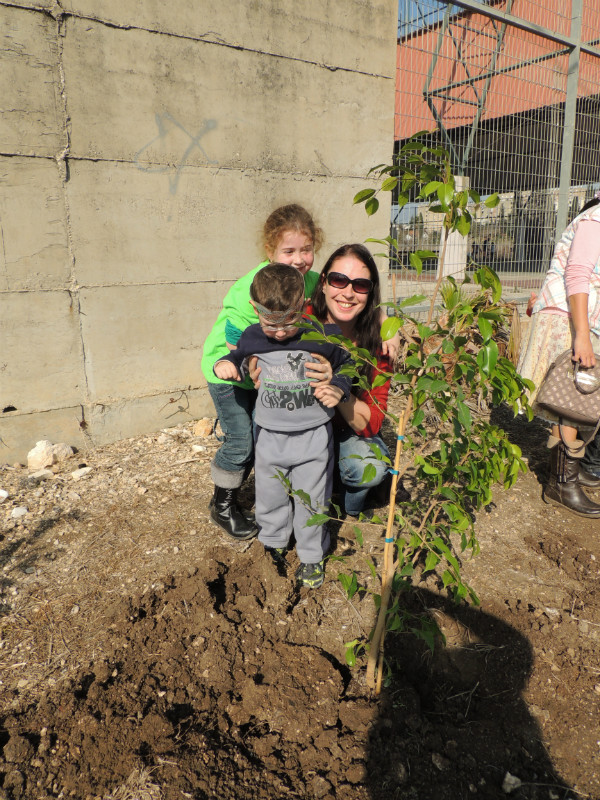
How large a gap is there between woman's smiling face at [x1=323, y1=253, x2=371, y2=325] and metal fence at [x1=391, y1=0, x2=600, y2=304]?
2132 mm

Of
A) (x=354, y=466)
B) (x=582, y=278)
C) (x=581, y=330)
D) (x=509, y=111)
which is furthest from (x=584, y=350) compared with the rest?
(x=509, y=111)

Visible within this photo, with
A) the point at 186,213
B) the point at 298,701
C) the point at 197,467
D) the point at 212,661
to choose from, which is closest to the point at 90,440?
the point at 197,467

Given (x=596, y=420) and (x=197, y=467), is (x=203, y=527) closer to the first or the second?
(x=197, y=467)

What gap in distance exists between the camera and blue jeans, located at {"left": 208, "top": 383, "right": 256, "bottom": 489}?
2594mm

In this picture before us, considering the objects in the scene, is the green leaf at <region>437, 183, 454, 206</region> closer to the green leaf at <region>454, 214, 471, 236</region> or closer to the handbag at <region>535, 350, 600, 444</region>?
the green leaf at <region>454, 214, 471, 236</region>

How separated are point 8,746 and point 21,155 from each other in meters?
3.00

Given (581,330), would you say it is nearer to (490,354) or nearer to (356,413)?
(356,413)

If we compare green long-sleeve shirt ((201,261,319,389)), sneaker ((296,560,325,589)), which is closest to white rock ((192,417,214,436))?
green long-sleeve shirt ((201,261,319,389))

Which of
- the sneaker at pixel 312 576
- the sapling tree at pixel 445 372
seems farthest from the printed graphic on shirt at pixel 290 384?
the sneaker at pixel 312 576

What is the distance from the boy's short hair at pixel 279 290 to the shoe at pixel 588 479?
7.62 ft

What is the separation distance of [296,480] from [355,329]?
2.48 feet

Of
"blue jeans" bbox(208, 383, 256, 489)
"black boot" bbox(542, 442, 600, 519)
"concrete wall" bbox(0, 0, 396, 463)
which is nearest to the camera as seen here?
"blue jeans" bbox(208, 383, 256, 489)

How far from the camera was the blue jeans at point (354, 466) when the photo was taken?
8.65 feet

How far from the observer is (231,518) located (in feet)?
8.94
